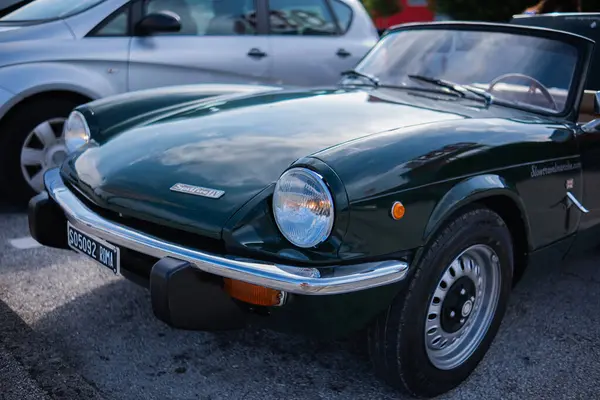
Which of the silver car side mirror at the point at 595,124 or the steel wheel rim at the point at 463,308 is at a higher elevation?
the silver car side mirror at the point at 595,124

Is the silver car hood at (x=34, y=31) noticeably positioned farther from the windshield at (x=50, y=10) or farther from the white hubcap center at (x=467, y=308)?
Result: the white hubcap center at (x=467, y=308)

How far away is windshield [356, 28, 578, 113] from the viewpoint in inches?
137

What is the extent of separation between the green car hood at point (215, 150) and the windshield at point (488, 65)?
1.36ft

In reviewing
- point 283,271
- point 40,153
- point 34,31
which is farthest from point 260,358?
point 34,31

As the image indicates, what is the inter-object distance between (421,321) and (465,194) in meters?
0.48

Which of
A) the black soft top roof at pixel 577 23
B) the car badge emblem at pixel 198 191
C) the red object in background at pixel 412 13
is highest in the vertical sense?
the black soft top roof at pixel 577 23

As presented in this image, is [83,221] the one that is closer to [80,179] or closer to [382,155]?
[80,179]

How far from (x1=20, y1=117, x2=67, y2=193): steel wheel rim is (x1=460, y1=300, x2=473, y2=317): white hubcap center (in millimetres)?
2958

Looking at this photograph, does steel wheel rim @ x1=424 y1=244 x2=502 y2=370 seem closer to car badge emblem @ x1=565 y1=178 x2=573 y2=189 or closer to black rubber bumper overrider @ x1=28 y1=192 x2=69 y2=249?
car badge emblem @ x1=565 y1=178 x2=573 y2=189

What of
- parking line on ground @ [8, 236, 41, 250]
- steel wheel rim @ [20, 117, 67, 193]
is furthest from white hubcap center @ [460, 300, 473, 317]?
steel wheel rim @ [20, 117, 67, 193]

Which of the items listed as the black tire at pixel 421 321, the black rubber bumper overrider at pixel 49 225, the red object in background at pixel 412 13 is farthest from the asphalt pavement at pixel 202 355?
the red object in background at pixel 412 13

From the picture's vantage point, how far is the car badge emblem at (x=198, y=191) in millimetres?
2506

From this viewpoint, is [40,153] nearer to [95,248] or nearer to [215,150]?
[95,248]

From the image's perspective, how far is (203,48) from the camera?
5352mm
